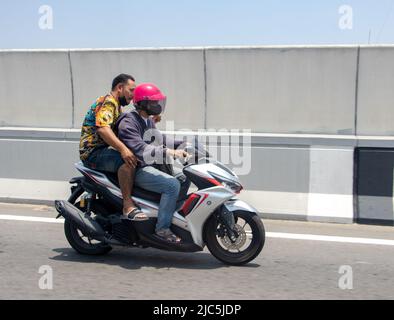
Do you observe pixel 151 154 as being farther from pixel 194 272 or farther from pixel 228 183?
pixel 194 272

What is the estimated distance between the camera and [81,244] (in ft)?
20.3

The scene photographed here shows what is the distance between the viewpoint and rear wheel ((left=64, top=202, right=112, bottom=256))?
615 cm

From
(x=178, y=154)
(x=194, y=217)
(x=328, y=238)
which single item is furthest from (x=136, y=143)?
(x=328, y=238)

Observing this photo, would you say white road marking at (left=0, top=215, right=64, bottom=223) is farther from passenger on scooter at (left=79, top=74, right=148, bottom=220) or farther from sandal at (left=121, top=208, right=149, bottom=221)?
sandal at (left=121, top=208, right=149, bottom=221)

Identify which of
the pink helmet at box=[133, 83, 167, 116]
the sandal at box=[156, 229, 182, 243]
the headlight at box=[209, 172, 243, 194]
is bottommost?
the sandal at box=[156, 229, 182, 243]

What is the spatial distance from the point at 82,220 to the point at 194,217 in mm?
1144

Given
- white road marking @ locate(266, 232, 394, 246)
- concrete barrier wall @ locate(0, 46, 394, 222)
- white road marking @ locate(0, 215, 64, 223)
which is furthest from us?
concrete barrier wall @ locate(0, 46, 394, 222)

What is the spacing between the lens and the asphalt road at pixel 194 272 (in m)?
4.95

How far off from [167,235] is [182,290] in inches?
29.8

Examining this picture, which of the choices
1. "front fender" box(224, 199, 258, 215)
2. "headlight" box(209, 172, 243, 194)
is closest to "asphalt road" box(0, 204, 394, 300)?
"front fender" box(224, 199, 258, 215)

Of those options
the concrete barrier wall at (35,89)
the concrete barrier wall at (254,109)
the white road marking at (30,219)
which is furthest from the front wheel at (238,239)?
the concrete barrier wall at (35,89)

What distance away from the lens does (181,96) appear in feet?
30.4

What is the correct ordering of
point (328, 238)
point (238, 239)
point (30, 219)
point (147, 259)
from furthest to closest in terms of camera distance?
point (30, 219) → point (328, 238) → point (147, 259) → point (238, 239)

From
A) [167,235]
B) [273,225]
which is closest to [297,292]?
[167,235]
